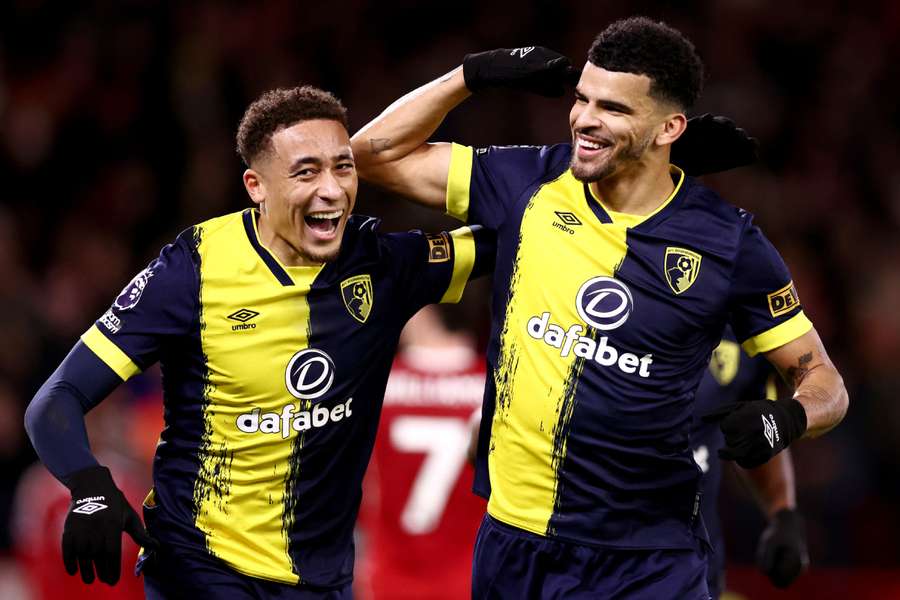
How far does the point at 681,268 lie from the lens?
13.6 feet

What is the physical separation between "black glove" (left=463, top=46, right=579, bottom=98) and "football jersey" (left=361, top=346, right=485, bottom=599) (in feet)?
6.27

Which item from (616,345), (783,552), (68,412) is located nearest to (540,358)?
(616,345)

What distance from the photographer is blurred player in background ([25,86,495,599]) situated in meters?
4.16

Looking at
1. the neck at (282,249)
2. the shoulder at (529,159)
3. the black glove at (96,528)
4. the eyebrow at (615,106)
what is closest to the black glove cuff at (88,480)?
the black glove at (96,528)

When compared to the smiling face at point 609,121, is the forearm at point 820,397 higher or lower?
lower

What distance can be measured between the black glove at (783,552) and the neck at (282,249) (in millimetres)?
2271

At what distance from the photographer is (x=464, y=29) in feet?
36.0

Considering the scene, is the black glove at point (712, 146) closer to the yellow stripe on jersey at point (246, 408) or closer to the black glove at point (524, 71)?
the black glove at point (524, 71)

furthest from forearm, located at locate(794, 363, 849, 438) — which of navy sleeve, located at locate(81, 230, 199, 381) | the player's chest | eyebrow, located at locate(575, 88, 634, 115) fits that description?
navy sleeve, located at locate(81, 230, 199, 381)

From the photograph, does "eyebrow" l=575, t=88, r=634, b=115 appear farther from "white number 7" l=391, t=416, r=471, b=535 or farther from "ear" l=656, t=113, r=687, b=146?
"white number 7" l=391, t=416, r=471, b=535

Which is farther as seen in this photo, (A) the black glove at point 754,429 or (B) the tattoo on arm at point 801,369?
(B) the tattoo on arm at point 801,369

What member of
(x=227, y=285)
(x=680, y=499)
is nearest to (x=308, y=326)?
(x=227, y=285)

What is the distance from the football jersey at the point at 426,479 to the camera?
6.12 metres

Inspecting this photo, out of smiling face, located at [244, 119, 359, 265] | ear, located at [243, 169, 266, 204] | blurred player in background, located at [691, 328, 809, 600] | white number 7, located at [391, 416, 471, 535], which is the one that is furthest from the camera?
white number 7, located at [391, 416, 471, 535]
